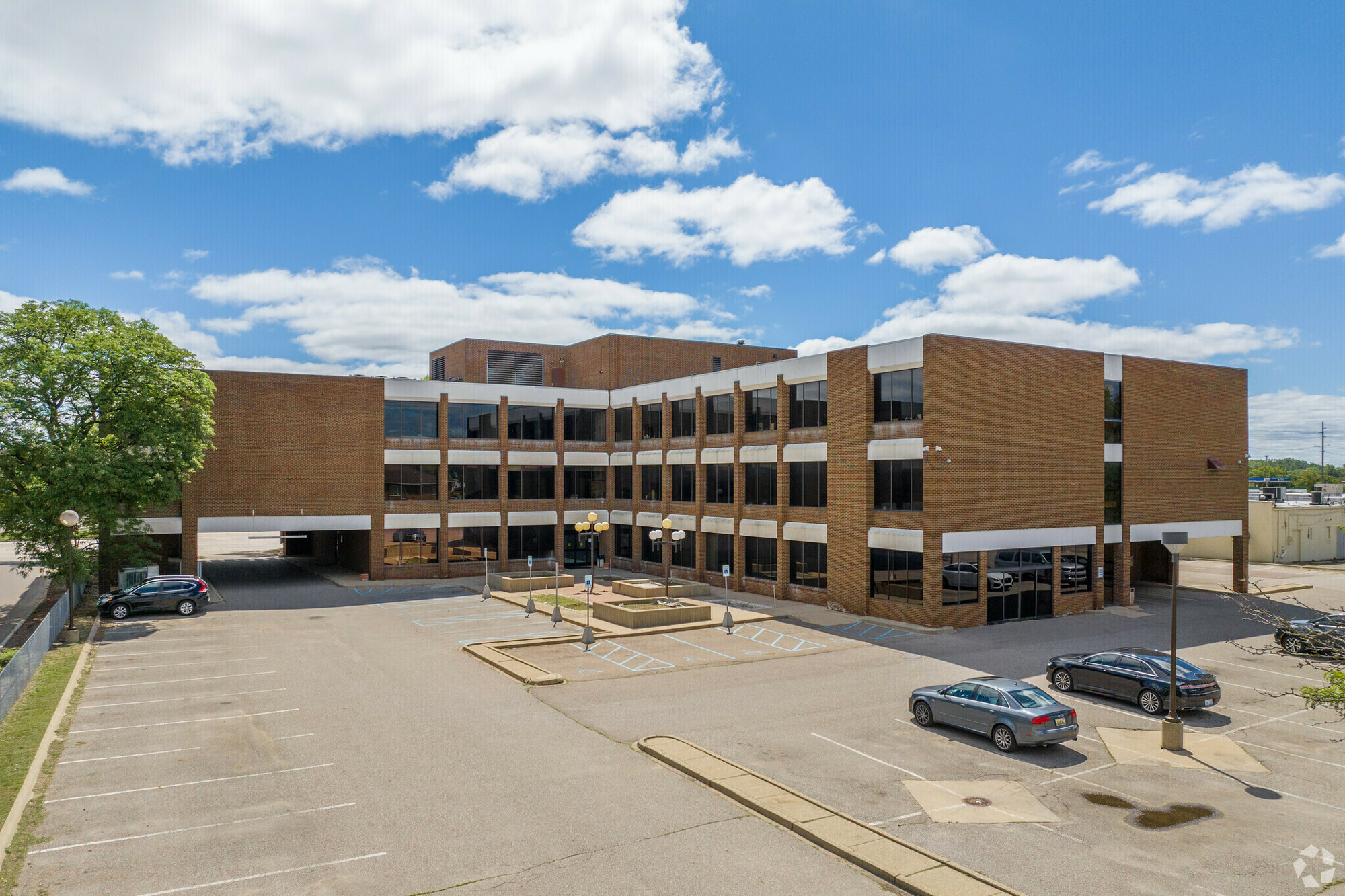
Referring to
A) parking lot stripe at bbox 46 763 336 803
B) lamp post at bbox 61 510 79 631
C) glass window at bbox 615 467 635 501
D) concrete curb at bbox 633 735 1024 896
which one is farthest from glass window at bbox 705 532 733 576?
parking lot stripe at bbox 46 763 336 803

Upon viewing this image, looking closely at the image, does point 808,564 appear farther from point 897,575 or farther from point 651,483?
point 651,483

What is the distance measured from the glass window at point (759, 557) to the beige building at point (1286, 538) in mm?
38040

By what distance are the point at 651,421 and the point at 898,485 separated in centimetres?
1968

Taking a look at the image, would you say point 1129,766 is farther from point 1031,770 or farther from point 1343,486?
point 1343,486

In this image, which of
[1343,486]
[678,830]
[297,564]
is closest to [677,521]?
[297,564]

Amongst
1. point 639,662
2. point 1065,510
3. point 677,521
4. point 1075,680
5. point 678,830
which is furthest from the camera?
point 677,521

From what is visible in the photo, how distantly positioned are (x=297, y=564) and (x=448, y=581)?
17068mm

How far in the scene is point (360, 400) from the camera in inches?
1805

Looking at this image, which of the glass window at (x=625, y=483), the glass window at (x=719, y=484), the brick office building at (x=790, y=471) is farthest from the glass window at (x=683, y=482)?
the glass window at (x=625, y=483)

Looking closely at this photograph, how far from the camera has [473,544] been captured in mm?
49594

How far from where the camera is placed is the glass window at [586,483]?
52.6m

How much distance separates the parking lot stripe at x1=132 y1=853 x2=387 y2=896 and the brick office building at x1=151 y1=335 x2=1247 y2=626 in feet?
83.4

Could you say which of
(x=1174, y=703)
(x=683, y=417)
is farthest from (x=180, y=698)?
(x=683, y=417)

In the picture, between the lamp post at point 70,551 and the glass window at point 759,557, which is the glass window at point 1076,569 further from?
the lamp post at point 70,551
